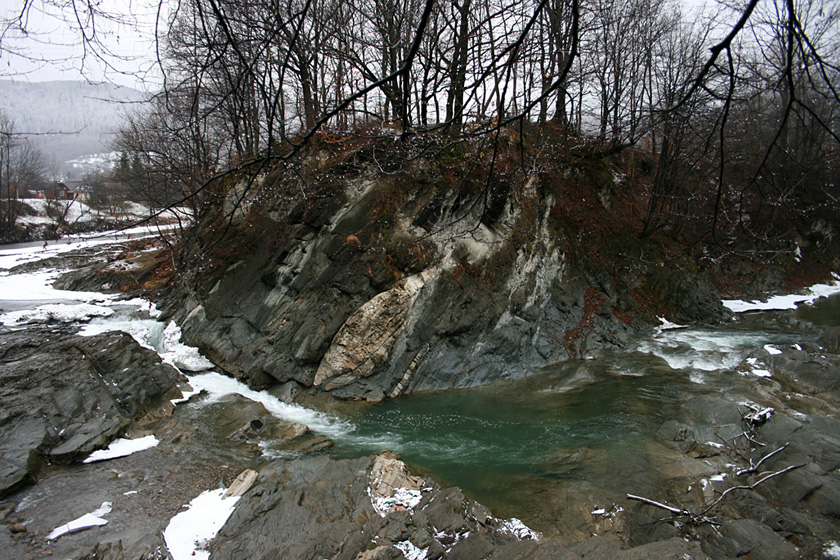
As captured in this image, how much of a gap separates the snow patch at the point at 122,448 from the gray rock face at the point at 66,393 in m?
0.12

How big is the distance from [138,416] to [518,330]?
326 inches

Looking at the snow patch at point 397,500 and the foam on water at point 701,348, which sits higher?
the foam on water at point 701,348

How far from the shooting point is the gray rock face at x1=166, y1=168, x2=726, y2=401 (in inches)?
383

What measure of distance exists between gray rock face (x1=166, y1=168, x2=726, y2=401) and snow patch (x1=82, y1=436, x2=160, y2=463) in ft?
8.71

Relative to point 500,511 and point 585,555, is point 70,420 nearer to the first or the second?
point 500,511

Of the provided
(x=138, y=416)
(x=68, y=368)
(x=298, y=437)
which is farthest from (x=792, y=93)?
(x=68, y=368)

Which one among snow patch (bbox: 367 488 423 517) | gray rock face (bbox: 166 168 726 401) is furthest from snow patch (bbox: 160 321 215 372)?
snow patch (bbox: 367 488 423 517)

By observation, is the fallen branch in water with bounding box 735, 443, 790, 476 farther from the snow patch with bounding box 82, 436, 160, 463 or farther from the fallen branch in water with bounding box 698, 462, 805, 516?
the snow patch with bounding box 82, 436, 160, 463

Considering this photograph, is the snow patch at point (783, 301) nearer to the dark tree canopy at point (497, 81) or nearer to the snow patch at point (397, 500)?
the dark tree canopy at point (497, 81)

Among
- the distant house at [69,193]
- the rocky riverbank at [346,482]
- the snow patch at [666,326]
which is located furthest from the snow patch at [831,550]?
the snow patch at [666,326]

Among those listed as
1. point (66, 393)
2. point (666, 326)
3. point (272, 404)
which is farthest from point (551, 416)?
point (66, 393)

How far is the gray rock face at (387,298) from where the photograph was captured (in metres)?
9.72

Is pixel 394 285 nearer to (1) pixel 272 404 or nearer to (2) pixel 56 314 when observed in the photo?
(1) pixel 272 404

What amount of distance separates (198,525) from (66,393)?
473 cm
